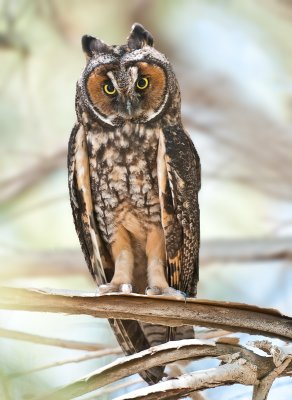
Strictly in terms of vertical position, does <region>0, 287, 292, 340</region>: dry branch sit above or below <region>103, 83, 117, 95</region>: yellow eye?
below

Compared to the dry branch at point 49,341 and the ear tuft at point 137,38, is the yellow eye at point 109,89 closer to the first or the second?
the ear tuft at point 137,38

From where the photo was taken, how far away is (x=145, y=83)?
3.00 meters

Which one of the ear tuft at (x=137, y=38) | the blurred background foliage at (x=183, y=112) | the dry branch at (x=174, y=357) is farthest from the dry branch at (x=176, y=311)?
the blurred background foliage at (x=183, y=112)

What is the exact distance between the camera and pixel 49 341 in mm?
2682

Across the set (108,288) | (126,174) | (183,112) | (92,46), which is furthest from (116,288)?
(183,112)

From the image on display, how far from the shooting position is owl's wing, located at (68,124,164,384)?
3033mm

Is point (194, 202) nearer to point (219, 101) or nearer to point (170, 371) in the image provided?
point (170, 371)

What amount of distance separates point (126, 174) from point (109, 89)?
0.32 meters

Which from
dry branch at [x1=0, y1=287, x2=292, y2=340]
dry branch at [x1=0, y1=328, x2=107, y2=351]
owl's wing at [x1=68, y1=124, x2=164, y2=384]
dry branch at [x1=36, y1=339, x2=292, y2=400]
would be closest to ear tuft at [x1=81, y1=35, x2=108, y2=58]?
owl's wing at [x1=68, y1=124, x2=164, y2=384]

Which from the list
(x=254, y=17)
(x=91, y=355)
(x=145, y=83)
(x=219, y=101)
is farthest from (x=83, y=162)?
(x=254, y=17)

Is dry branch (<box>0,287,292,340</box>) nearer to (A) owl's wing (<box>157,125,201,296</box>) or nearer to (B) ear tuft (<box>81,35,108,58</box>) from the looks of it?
(A) owl's wing (<box>157,125,201,296</box>)

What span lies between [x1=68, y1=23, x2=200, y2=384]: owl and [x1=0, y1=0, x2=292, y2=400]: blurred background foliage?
192 centimetres

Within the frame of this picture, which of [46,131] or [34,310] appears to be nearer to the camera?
[34,310]

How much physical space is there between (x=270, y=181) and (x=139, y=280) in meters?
3.35
